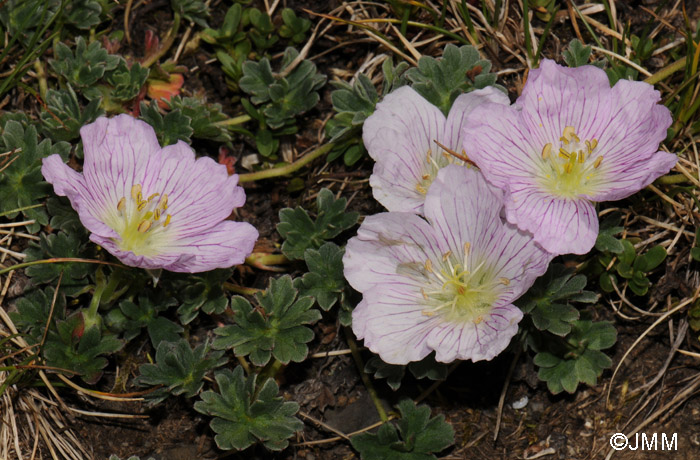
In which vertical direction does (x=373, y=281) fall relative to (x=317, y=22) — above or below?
below

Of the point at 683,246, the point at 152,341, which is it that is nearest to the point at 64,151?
the point at 152,341

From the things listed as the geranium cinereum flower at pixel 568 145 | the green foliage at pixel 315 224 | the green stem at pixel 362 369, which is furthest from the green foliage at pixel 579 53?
the green stem at pixel 362 369

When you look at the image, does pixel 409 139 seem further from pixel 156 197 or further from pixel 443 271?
pixel 156 197

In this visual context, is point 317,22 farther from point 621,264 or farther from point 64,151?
point 621,264

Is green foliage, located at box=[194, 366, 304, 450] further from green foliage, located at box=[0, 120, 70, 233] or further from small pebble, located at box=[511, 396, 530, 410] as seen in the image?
green foliage, located at box=[0, 120, 70, 233]

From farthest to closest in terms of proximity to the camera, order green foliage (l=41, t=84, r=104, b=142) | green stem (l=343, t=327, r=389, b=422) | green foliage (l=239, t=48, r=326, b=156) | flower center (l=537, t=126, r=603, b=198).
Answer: green foliage (l=239, t=48, r=326, b=156)
green foliage (l=41, t=84, r=104, b=142)
green stem (l=343, t=327, r=389, b=422)
flower center (l=537, t=126, r=603, b=198)

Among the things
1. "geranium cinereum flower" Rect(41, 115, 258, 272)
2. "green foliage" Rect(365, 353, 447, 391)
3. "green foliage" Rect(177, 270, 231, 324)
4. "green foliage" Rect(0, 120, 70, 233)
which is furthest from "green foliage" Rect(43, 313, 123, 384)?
"green foliage" Rect(365, 353, 447, 391)
